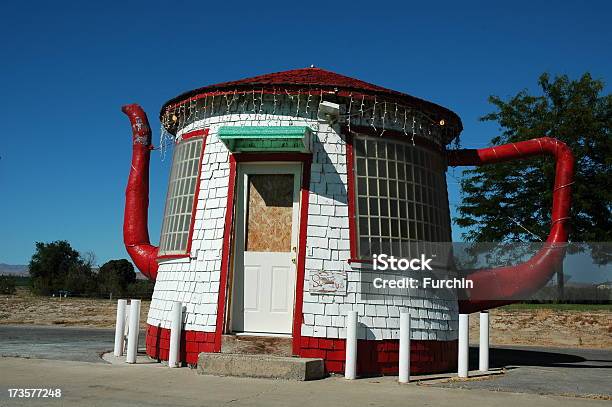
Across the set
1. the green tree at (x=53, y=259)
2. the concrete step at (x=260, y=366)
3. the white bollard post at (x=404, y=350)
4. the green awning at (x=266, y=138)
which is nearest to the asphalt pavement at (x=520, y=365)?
the white bollard post at (x=404, y=350)

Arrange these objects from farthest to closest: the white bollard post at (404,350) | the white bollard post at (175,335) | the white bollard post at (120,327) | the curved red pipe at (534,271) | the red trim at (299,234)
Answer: the curved red pipe at (534,271), the white bollard post at (120,327), the white bollard post at (175,335), the red trim at (299,234), the white bollard post at (404,350)

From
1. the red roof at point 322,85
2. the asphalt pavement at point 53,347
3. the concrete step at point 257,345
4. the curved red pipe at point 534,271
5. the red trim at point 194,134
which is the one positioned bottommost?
the asphalt pavement at point 53,347

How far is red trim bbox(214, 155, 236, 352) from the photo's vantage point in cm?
928

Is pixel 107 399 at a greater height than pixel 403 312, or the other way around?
pixel 403 312

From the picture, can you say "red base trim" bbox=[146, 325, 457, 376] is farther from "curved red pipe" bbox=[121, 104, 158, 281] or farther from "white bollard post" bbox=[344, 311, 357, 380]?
"curved red pipe" bbox=[121, 104, 158, 281]

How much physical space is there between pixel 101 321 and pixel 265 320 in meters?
12.6

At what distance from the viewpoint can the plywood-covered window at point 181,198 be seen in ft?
33.6

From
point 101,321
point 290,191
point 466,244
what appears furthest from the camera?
point 466,244

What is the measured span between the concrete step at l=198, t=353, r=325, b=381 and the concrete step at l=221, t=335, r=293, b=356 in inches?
18.8

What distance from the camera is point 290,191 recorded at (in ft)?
32.3

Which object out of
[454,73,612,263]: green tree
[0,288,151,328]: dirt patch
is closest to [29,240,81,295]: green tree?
[0,288,151,328]: dirt patch

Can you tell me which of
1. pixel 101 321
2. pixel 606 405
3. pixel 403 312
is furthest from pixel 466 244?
pixel 606 405

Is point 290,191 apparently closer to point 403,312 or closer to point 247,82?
point 247,82

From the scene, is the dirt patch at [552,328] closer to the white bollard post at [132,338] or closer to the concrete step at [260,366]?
the concrete step at [260,366]
